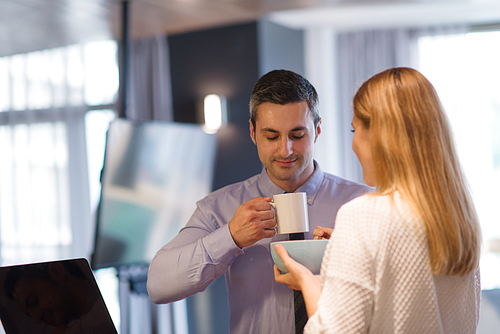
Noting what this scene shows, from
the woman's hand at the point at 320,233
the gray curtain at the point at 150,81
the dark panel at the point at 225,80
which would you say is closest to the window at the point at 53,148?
the gray curtain at the point at 150,81

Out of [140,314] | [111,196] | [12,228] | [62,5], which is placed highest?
[62,5]

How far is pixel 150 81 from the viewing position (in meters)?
4.34

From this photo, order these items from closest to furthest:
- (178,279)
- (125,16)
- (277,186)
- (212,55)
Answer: (178,279), (277,186), (125,16), (212,55)

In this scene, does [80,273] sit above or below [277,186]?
below

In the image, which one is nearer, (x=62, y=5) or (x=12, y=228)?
(x=62, y=5)

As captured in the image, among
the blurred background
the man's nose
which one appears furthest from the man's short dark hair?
the blurred background

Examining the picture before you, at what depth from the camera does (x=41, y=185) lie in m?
4.83

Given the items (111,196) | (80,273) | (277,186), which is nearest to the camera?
(80,273)

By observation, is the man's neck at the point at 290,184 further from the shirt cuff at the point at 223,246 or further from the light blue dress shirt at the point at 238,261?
the shirt cuff at the point at 223,246

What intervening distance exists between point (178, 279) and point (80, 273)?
0.28 meters

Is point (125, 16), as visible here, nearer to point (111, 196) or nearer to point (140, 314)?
point (111, 196)

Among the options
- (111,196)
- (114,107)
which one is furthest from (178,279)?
(114,107)

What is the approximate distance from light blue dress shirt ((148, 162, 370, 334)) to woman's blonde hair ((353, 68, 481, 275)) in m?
0.53

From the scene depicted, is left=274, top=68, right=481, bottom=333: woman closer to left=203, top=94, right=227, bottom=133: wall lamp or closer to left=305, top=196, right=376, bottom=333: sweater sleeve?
left=305, top=196, right=376, bottom=333: sweater sleeve
